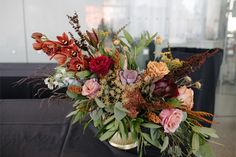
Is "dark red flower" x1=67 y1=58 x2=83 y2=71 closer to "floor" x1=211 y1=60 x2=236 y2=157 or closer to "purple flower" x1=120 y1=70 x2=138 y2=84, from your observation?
"purple flower" x1=120 y1=70 x2=138 y2=84

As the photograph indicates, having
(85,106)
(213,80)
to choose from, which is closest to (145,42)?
(85,106)

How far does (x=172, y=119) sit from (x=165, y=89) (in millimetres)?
87

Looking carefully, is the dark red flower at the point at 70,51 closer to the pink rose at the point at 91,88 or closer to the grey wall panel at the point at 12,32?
the pink rose at the point at 91,88

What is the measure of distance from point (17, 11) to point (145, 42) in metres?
2.65

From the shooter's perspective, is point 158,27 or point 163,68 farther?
point 158,27

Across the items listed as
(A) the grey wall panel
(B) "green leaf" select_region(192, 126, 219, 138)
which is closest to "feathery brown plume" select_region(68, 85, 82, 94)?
(B) "green leaf" select_region(192, 126, 219, 138)

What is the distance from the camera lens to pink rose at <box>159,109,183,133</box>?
0.68 meters

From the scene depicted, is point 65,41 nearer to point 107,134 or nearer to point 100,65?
point 100,65

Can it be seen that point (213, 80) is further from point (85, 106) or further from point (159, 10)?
point (159, 10)

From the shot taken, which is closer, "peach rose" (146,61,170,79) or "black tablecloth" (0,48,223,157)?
"peach rose" (146,61,170,79)

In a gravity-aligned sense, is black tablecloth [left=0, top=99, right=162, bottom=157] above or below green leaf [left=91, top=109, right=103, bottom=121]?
below

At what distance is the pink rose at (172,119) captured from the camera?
68 cm

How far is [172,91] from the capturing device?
2.27 feet

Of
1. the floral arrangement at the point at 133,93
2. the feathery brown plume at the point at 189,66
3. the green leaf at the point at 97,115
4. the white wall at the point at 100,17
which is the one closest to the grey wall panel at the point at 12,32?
the white wall at the point at 100,17
